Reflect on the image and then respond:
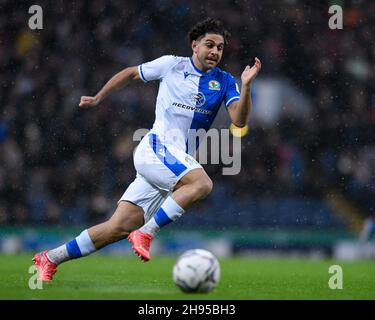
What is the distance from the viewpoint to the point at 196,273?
5.90 meters

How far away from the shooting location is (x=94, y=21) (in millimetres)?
15242

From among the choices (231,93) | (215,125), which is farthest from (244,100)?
(215,125)

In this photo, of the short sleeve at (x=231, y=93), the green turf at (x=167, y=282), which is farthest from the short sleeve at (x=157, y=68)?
the green turf at (x=167, y=282)

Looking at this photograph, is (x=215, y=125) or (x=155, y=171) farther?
(x=215, y=125)

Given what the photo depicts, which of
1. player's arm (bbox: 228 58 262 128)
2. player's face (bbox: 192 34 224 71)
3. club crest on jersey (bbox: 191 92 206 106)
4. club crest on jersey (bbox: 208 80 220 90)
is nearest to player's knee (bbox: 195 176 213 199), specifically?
player's arm (bbox: 228 58 262 128)

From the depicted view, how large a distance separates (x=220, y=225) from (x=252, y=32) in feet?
13.0

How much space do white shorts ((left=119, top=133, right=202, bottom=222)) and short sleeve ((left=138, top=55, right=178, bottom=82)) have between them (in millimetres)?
583

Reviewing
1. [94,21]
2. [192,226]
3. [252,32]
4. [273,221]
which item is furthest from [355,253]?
[94,21]

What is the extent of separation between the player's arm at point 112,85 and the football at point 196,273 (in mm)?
1693

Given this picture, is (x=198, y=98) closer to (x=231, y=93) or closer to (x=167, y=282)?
(x=231, y=93)

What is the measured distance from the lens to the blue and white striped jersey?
273 inches

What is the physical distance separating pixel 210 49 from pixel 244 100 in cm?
62

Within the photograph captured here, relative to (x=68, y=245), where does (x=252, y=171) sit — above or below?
above
